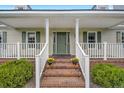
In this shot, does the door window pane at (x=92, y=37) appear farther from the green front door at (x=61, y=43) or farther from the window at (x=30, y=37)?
the window at (x=30, y=37)

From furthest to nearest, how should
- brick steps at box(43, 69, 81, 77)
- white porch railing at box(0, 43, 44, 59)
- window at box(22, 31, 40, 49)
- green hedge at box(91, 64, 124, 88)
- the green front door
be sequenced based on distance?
the green front door, window at box(22, 31, 40, 49), white porch railing at box(0, 43, 44, 59), brick steps at box(43, 69, 81, 77), green hedge at box(91, 64, 124, 88)

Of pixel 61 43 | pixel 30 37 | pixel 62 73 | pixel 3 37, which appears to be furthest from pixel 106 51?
pixel 3 37

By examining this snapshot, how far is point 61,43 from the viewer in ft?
54.3

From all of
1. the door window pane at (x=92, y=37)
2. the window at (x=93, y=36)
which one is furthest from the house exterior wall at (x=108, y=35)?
the door window pane at (x=92, y=37)

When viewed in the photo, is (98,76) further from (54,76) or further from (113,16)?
(113,16)

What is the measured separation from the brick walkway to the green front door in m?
5.32

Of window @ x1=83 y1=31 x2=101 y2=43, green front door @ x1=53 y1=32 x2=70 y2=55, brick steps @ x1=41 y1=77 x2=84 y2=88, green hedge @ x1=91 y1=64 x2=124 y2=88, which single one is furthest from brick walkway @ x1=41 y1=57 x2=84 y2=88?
window @ x1=83 y1=31 x2=101 y2=43

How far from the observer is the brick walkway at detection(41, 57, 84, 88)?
26.3 feet

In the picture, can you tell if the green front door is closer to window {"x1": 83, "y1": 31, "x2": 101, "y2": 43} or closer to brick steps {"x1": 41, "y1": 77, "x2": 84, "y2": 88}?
window {"x1": 83, "y1": 31, "x2": 101, "y2": 43}

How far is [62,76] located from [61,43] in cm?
745

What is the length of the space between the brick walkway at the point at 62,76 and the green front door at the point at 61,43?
5317 millimetres

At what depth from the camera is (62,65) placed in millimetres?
10375

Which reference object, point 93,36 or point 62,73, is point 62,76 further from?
point 93,36
